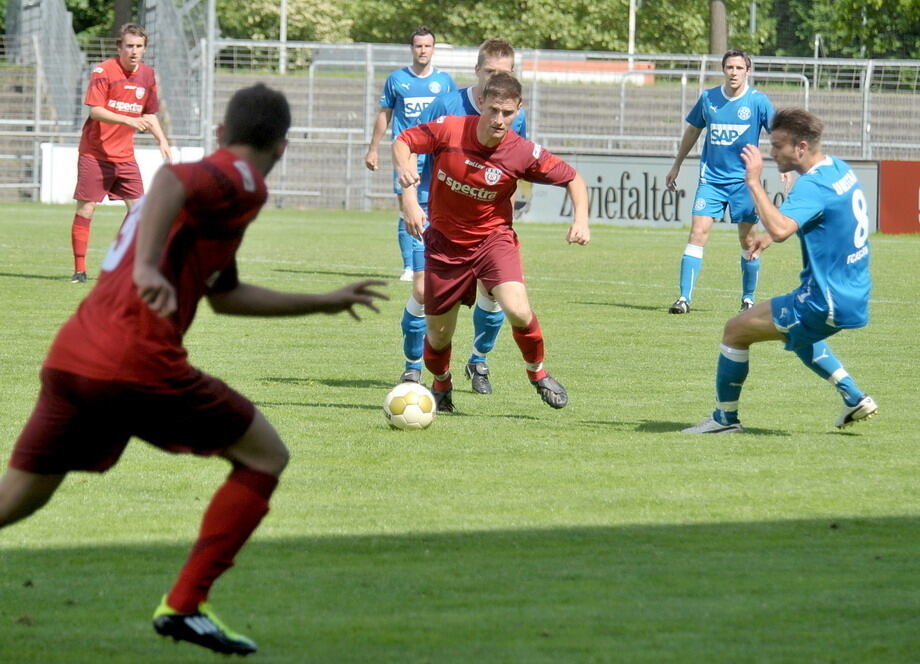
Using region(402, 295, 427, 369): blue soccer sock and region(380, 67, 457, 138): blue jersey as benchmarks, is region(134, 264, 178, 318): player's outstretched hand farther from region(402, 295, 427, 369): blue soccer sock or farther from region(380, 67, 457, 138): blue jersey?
region(380, 67, 457, 138): blue jersey

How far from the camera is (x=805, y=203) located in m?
7.29

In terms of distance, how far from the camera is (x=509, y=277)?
8383mm

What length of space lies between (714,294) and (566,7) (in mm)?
50704

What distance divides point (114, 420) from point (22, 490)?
0.34m

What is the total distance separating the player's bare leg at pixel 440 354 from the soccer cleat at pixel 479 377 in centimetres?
67

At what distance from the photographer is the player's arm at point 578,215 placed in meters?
8.16

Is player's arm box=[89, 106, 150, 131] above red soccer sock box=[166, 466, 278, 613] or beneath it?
above

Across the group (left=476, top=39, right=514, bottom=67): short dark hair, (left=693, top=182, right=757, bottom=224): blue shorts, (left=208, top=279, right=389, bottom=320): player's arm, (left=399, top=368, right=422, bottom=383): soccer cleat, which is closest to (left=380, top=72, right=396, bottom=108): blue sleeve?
(left=693, top=182, right=757, bottom=224): blue shorts

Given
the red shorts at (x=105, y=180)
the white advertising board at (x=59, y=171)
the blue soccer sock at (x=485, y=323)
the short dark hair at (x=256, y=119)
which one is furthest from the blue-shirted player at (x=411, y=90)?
the white advertising board at (x=59, y=171)

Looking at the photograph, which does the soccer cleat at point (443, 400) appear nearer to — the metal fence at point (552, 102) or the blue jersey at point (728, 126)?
the blue jersey at point (728, 126)

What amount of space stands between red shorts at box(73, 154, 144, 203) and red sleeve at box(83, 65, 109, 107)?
0.59 meters

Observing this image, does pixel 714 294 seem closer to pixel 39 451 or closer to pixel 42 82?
pixel 39 451

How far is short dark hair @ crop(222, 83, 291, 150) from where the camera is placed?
13.9ft

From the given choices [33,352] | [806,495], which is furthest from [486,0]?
[806,495]
